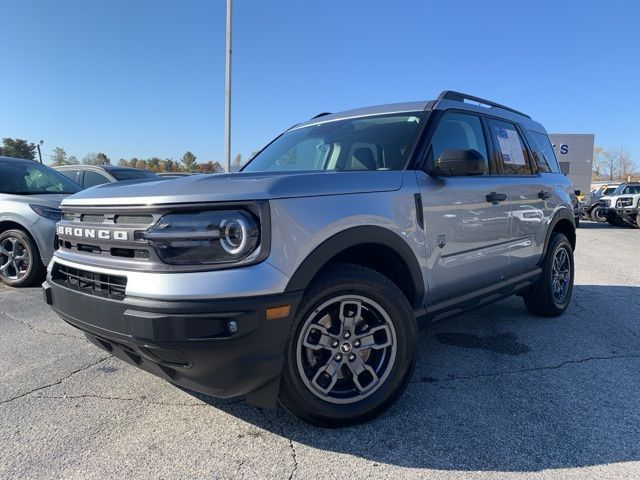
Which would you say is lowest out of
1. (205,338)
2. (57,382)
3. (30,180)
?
(57,382)

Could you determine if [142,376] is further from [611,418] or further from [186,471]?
[611,418]

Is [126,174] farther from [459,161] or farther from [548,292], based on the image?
[459,161]

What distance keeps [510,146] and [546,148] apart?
1.25 meters

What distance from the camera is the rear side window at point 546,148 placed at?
193 inches

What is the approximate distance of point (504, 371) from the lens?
336cm

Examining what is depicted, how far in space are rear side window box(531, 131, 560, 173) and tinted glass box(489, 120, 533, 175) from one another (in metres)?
0.55

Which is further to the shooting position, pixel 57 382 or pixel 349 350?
pixel 57 382

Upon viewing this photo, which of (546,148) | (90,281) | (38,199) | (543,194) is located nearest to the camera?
(90,281)

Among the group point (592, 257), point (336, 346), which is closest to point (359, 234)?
point (336, 346)

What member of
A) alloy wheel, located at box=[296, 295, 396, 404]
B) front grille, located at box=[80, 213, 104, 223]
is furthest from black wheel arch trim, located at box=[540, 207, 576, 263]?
front grille, located at box=[80, 213, 104, 223]

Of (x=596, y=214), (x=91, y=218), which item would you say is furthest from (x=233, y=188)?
(x=596, y=214)

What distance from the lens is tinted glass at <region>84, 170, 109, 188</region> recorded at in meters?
9.18

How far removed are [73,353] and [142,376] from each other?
33.3 inches

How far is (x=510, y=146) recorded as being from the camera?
4.18 metres
